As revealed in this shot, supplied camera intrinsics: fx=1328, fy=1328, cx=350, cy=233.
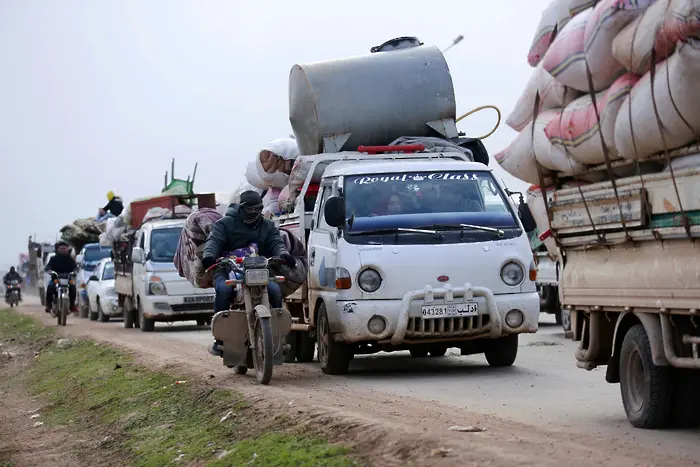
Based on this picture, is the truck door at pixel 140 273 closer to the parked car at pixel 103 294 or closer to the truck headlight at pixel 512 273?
the parked car at pixel 103 294

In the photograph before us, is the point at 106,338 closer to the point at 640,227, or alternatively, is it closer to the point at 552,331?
the point at 552,331

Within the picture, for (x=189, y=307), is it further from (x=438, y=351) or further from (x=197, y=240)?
(x=197, y=240)

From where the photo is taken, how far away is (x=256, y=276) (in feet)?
41.1

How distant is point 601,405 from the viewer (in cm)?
1036

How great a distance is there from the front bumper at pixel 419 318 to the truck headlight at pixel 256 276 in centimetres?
87

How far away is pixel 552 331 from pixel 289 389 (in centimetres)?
1047

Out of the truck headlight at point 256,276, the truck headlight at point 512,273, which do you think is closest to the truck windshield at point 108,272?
the truck headlight at point 256,276

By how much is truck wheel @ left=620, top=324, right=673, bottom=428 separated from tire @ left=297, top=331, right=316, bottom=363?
23.2 ft

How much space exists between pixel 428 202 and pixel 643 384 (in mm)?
5191

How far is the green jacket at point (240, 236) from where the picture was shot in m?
13.0

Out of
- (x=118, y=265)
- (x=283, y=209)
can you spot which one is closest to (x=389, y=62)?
(x=283, y=209)

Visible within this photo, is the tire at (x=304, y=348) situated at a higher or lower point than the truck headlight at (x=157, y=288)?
lower

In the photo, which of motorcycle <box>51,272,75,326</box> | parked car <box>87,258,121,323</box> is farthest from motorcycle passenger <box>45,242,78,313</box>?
parked car <box>87,258,121,323</box>

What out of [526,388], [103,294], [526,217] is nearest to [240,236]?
[526,217]
